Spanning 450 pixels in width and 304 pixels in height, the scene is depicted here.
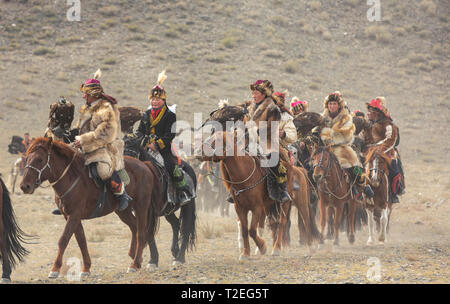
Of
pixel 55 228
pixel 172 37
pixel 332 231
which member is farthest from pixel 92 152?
pixel 172 37

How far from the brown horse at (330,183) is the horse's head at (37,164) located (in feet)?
18.1

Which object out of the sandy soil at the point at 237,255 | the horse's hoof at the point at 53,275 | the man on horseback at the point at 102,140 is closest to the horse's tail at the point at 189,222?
the sandy soil at the point at 237,255

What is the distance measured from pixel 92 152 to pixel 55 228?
7.90m

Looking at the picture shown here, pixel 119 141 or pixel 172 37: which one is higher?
pixel 172 37

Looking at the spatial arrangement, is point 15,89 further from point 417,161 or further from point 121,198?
point 121,198

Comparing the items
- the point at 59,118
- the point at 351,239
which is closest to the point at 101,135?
the point at 59,118

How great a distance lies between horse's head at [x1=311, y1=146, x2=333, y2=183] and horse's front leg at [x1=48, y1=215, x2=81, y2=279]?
5192mm

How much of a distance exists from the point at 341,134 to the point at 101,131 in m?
5.51

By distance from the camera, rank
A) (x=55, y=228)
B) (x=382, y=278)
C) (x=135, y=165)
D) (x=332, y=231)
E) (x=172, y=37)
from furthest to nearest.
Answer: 1. (x=172, y=37)
2. (x=55, y=228)
3. (x=332, y=231)
4. (x=135, y=165)
5. (x=382, y=278)

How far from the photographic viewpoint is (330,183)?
13.2m

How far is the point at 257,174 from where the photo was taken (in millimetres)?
10922

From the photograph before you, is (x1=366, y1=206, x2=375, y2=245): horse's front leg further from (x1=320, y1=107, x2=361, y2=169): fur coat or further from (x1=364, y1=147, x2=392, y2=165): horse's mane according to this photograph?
(x1=320, y1=107, x2=361, y2=169): fur coat

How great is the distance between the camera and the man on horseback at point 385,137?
14555 mm

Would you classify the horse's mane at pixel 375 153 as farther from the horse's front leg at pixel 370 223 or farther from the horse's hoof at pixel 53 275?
the horse's hoof at pixel 53 275
